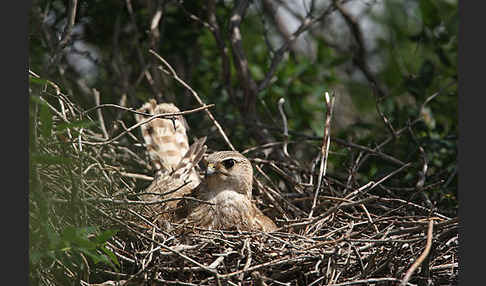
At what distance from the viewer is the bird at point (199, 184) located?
4.08m

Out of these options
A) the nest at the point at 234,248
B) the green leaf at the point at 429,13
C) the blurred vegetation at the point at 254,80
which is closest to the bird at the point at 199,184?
the nest at the point at 234,248

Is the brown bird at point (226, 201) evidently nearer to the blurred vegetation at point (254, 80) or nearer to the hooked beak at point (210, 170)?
the hooked beak at point (210, 170)

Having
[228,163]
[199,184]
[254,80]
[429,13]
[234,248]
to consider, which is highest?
[429,13]

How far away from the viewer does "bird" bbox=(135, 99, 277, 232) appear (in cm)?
408

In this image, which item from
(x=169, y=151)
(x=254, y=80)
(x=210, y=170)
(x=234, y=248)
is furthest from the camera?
Result: (x=254, y=80)

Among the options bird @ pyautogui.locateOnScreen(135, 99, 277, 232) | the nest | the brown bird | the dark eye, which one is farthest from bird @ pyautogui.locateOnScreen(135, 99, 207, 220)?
the nest

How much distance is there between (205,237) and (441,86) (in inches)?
116

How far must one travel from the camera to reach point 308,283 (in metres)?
3.47

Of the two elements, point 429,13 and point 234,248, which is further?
point 429,13

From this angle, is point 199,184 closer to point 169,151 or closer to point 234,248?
point 169,151

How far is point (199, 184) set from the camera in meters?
4.44

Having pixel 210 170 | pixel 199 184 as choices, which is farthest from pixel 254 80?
pixel 210 170

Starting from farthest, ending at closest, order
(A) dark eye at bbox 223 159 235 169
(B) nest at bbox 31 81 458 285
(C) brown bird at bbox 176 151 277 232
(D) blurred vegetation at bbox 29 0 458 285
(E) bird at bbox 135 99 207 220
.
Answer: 1. (D) blurred vegetation at bbox 29 0 458 285
2. (E) bird at bbox 135 99 207 220
3. (A) dark eye at bbox 223 159 235 169
4. (C) brown bird at bbox 176 151 277 232
5. (B) nest at bbox 31 81 458 285

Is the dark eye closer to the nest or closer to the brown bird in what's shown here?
the brown bird
